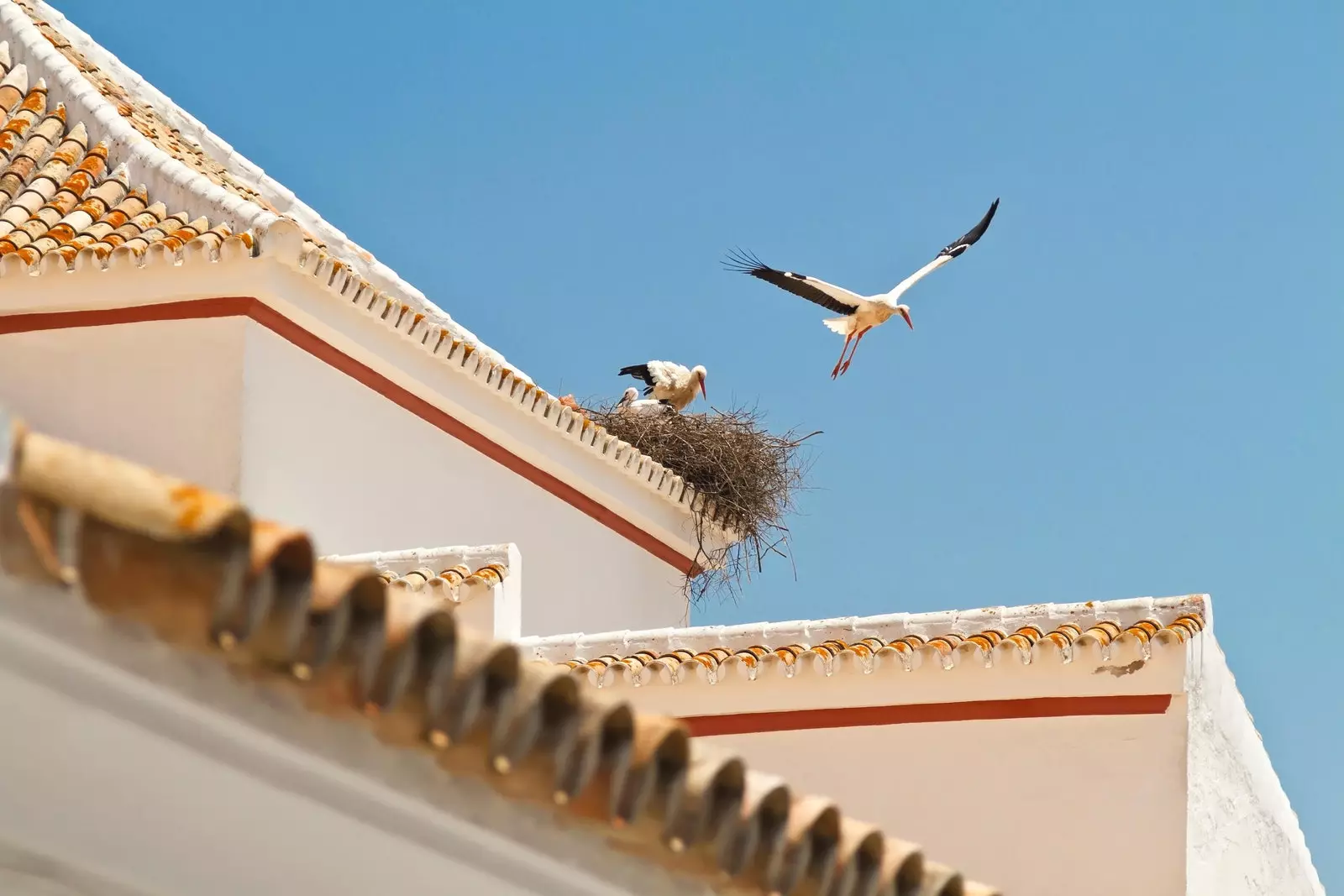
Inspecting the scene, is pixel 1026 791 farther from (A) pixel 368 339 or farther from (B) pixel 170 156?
(B) pixel 170 156

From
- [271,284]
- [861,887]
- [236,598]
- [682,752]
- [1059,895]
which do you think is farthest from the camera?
[271,284]

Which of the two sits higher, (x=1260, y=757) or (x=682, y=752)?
(x=1260, y=757)

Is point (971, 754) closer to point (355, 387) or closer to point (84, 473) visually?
point (355, 387)

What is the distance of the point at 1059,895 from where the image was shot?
255 inches

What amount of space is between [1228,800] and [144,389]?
15.1ft

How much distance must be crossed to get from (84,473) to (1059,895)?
529cm

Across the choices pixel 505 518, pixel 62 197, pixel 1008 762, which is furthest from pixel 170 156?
pixel 1008 762

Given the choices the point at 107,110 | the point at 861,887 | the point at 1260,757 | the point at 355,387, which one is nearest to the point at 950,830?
the point at 1260,757

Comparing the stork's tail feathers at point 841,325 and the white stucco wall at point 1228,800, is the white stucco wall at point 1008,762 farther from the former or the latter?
the stork's tail feathers at point 841,325

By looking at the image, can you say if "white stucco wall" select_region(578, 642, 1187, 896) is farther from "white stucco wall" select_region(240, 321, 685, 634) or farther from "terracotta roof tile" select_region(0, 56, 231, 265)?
"terracotta roof tile" select_region(0, 56, 231, 265)

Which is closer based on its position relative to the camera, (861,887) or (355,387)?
(861,887)

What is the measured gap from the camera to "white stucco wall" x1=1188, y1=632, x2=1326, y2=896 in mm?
6570

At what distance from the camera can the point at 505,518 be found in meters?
9.16

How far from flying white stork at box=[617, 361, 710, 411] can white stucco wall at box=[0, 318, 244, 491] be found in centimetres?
435
